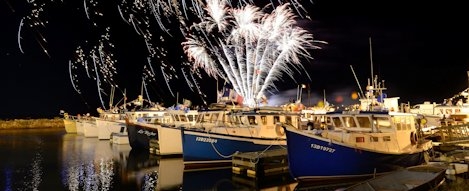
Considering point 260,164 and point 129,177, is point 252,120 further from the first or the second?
point 129,177

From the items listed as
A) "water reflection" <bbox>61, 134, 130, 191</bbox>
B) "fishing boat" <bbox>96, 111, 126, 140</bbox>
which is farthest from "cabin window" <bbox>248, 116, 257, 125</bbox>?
"fishing boat" <bbox>96, 111, 126, 140</bbox>

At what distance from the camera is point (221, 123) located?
29.7m

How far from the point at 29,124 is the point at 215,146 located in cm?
9452

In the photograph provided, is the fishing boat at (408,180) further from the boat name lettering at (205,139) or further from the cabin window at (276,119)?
the boat name lettering at (205,139)

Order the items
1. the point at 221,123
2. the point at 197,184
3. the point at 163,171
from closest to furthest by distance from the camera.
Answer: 1. the point at 197,184
2. the point at 163,171
3. the point at 221,123

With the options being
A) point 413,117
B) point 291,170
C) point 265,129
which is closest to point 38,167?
point 265,129

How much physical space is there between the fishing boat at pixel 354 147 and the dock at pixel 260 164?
2.32m

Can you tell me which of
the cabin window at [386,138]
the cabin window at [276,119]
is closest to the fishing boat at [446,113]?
the cabin window at [276,119]

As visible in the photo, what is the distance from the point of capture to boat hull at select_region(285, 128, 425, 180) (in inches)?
760

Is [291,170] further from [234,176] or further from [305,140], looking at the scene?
[234,176]

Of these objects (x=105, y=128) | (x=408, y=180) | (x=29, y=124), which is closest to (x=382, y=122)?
(x=408, y=180)

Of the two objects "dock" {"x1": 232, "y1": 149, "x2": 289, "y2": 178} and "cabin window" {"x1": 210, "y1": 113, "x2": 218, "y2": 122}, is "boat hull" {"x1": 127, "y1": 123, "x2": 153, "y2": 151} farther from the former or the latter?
"dock" {"x1": 232, "y1": 149, "x2": 289, "y2": 178}

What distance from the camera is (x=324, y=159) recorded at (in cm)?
1942

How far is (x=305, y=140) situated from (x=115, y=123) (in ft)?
122
